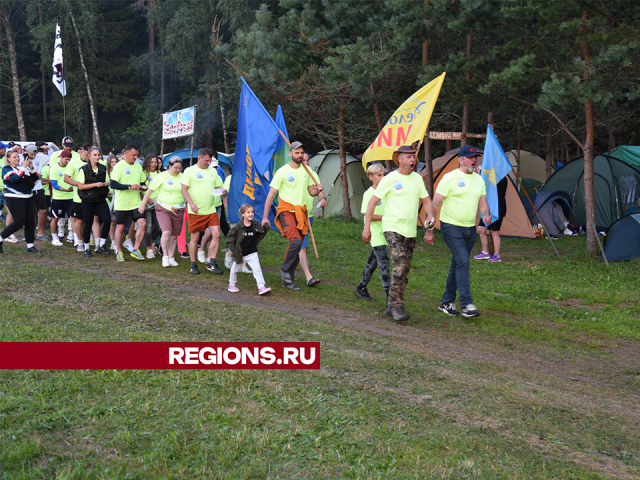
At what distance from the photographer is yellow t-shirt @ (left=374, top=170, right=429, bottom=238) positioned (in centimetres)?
676

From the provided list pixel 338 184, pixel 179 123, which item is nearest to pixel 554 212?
pixel 338 184

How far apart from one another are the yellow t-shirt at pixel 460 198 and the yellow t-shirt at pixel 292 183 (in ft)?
6.56

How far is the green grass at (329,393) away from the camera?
3207 millimetres

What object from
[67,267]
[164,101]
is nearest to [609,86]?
[67,267]

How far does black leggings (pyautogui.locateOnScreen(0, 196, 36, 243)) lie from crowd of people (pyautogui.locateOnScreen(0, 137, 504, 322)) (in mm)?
16

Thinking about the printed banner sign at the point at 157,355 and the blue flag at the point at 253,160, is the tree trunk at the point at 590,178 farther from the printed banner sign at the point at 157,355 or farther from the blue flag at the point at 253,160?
the printed banner sign at the point at 157,355

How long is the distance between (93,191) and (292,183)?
383cm

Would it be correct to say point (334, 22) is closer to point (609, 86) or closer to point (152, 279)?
point (609, 86)

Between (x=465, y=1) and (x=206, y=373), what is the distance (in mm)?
10616

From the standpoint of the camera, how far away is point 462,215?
6.92 meters

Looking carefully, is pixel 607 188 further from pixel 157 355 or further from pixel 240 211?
pixel 157 355

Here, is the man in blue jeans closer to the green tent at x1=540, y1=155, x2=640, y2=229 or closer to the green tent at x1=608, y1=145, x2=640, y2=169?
the green tent at x1=540, y1=155, x2=640, y2=229

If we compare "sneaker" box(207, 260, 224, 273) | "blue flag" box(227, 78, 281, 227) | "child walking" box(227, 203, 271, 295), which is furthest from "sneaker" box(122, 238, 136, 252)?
"child walking" box(227, 203, 271, 295)

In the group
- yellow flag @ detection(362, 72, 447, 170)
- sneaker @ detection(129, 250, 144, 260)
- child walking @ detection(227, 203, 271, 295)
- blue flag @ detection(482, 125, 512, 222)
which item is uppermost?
yellow flag @ detection(362, 72, 447, 170)
